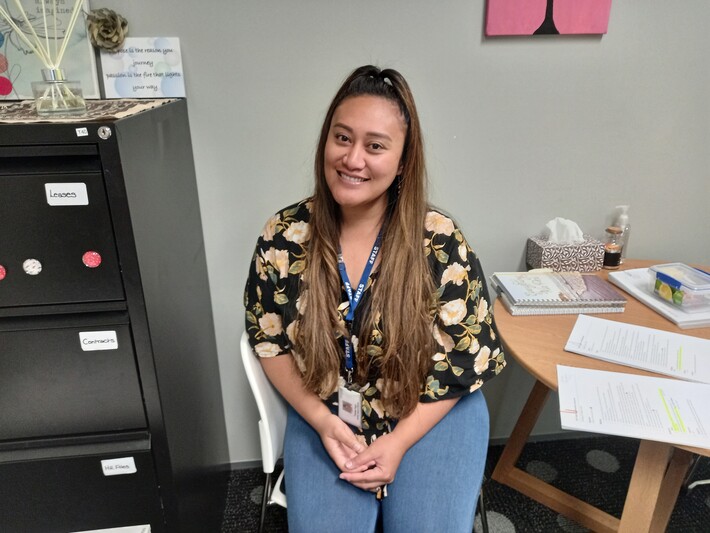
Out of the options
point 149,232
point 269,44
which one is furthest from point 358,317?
point 269,44

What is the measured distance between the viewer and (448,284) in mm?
1233

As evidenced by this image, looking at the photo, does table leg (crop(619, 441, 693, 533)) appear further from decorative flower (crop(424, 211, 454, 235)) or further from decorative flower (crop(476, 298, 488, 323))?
decorative flower (crop(424, 211, 454, 235))

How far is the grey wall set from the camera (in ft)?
4.78

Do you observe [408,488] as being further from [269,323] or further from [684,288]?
[684,288]

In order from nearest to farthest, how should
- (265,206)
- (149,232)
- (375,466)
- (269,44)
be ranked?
1. (149,232)
2. (375,466)
3. (269,44)
4. (265,206)

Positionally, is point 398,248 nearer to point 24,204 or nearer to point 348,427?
point 348,427

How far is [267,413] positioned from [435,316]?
483 millimetres

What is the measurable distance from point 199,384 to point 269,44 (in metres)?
1.04

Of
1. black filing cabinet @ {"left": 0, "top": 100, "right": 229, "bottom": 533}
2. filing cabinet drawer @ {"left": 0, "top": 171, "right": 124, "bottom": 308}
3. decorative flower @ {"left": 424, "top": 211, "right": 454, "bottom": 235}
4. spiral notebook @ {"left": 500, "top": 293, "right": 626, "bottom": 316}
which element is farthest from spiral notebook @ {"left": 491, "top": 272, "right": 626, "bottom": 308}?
filing cabinet drawer @ {"left": 0, "top": 171, "right": 124, "bottom": 308}

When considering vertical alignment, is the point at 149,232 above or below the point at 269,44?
below

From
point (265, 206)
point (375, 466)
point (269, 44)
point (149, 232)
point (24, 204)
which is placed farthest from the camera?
point (265, 206)

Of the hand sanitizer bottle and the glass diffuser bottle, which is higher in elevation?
the glass diffuser bottle

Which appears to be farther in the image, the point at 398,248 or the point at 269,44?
the point at 269,44

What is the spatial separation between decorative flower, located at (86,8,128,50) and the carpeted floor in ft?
5.08
